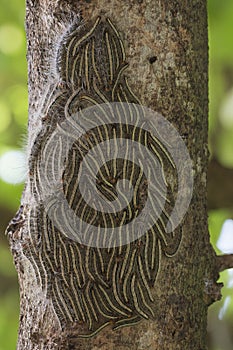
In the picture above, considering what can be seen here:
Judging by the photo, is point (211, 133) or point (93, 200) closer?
point (93, 200)

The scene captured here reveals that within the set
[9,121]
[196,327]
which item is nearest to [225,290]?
[9,121]

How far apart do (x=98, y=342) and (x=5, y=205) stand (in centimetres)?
98

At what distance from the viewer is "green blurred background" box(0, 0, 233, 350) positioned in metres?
1.79

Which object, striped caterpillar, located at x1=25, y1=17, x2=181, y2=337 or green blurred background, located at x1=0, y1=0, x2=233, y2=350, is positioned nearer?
striped caterpillar, located at x1=25, y1=17, x2=181, y2=337

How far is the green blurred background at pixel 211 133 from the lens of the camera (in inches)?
70.6

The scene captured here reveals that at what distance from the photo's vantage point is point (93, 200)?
93 cm

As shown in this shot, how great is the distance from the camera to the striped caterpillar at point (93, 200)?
3.05 feet

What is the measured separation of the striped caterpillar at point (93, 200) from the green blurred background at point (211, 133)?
76 cm

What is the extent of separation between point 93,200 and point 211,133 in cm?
108

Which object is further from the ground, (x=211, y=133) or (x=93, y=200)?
(x=211, y=133)

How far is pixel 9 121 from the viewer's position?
2186 mm

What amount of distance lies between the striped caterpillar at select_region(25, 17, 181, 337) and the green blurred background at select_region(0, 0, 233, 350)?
76 centimetres

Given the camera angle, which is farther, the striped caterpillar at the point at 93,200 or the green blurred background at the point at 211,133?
the green blurred background at the point at 211,133

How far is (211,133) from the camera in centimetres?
196
